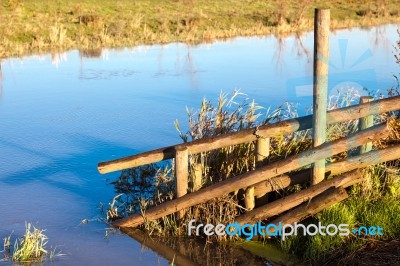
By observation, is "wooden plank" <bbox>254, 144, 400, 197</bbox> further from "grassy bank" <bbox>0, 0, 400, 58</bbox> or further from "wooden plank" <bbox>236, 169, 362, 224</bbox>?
"grassy bank" <bbox>0, 0, 400, 58</bbox>

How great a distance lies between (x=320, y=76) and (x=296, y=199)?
112cm

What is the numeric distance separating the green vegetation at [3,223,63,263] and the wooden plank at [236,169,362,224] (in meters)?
1.80

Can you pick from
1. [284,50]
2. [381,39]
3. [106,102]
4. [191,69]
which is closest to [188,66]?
[191,69]

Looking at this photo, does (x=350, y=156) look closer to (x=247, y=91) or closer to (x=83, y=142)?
(x=83, y=142)

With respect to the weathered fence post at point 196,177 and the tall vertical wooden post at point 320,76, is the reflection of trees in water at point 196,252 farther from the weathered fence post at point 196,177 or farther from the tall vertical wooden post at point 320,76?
the tall vertical wooden post at point 320,76

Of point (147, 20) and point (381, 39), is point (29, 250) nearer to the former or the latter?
point (381, 39)

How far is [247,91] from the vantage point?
13.1 meters

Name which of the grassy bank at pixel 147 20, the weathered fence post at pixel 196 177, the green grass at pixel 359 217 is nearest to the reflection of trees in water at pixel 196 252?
the green grass at pixel 359 217

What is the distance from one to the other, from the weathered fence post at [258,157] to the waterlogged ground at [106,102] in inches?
40.0

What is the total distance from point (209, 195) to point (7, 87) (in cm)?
1009

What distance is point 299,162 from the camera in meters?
6.09

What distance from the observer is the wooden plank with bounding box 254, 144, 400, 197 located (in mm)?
6344

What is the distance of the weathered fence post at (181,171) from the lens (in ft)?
20.6

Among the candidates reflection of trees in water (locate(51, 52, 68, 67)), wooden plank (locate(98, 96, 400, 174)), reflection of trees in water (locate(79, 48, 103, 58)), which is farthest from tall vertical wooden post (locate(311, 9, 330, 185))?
reflection of trees in water (locate(79, 48, 103, 58))
